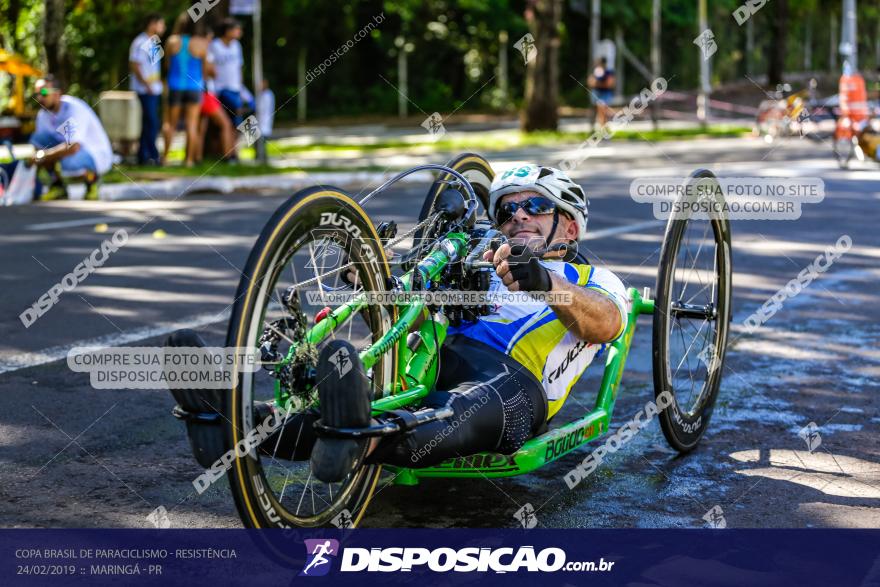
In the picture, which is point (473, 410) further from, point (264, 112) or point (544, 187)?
point (264, 112)

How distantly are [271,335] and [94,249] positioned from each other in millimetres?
6648

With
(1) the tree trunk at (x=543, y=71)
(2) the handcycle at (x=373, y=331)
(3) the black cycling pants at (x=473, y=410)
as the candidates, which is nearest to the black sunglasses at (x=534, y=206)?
(2) the handcycle at (x=373, y=331)

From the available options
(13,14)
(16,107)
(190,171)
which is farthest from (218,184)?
(13,14)

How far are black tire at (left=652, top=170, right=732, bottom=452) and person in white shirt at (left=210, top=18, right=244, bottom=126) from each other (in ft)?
39.6

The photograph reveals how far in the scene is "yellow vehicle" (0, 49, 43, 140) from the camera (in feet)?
77.6

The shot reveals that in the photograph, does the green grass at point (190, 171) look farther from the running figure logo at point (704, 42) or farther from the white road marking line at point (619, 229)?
the white road marking line at point (619, 229)

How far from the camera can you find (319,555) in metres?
3.64

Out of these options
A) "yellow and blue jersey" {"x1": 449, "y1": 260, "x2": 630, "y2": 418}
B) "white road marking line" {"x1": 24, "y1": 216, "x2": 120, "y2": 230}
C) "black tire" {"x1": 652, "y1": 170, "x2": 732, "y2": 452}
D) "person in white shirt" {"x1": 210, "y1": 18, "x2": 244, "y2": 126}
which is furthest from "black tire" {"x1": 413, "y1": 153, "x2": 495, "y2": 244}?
"person in white shirt" {"x1": 210, "y1": 18, "x2": 244, "y2": 126}

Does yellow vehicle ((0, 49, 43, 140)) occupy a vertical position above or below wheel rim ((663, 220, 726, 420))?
above

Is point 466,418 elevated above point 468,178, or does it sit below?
below

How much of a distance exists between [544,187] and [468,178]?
85 cm

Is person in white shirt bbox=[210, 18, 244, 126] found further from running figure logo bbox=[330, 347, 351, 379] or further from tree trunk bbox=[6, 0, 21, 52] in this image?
tree trunk bbox=[6, 0, 21, 52]

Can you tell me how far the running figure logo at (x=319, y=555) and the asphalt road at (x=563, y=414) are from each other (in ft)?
1.15

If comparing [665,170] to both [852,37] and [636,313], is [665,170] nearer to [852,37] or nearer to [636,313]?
[852,37]
